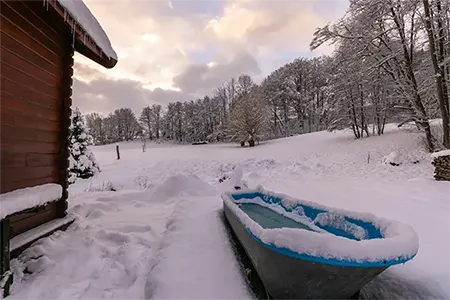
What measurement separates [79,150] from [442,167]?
39.0ft

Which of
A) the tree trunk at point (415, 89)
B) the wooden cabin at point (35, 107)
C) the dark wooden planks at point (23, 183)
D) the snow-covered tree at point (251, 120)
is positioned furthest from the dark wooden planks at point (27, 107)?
the snow-covered tree at point (251, 120)

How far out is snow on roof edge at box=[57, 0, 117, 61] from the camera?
3.03 m

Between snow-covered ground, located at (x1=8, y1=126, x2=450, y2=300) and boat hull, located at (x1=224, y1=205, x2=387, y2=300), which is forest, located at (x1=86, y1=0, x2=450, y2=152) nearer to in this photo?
snow-covered ground, located at (x1=8, y1=126, x2=450, y2=300)

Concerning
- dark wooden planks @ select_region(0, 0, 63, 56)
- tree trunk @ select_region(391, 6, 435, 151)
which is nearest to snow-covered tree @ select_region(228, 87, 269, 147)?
tree trunk @ select_region(391, 6, 435, 151)

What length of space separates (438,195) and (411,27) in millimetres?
7049

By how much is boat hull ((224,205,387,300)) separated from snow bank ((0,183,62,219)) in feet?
6.26

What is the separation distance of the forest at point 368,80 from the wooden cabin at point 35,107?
8971mm

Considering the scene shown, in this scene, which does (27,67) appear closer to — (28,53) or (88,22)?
(28,53)

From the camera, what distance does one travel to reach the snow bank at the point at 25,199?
2.06m

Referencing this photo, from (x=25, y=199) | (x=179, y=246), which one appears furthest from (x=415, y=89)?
(x=25, y=199)

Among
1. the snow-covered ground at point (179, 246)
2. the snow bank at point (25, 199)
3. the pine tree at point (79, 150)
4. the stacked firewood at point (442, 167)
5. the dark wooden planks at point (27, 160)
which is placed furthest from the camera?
the pine tree at point (79, 150)

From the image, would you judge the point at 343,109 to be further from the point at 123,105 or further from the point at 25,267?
the point at 123,105

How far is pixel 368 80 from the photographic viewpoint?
41.3 feet

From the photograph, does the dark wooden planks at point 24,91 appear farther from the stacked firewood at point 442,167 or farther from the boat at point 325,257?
the stacked firewood at point 442,167
